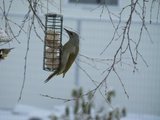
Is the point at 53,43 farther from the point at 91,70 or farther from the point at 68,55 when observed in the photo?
the point at 91,70

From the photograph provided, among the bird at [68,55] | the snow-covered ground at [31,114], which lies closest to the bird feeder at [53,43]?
the bird at [68,55]

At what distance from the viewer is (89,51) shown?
10.7 metres

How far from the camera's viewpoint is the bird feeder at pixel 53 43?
4.73 meters

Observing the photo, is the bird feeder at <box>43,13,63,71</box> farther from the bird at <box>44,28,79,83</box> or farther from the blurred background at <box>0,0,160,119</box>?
the blurred background at <box>0,0,160,119</box>

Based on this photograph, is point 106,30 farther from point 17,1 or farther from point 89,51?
point 17,1

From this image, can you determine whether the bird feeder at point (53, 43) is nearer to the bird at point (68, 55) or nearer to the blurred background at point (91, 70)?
the bird at point (68, 55)

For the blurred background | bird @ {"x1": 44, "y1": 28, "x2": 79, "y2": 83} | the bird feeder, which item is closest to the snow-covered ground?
the blurred background

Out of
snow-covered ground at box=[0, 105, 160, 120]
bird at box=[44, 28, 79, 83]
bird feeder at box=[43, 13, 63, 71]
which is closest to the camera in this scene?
bird at box=[44, 28, 79, 83]

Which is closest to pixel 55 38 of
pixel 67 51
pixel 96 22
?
pixel 67 51

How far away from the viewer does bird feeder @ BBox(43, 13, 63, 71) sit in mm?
4734

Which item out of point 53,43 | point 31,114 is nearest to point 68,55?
point 53,43

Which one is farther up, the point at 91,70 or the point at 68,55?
the point at 68,55

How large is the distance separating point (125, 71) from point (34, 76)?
1.81 m

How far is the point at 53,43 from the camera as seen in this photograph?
4.75 m
